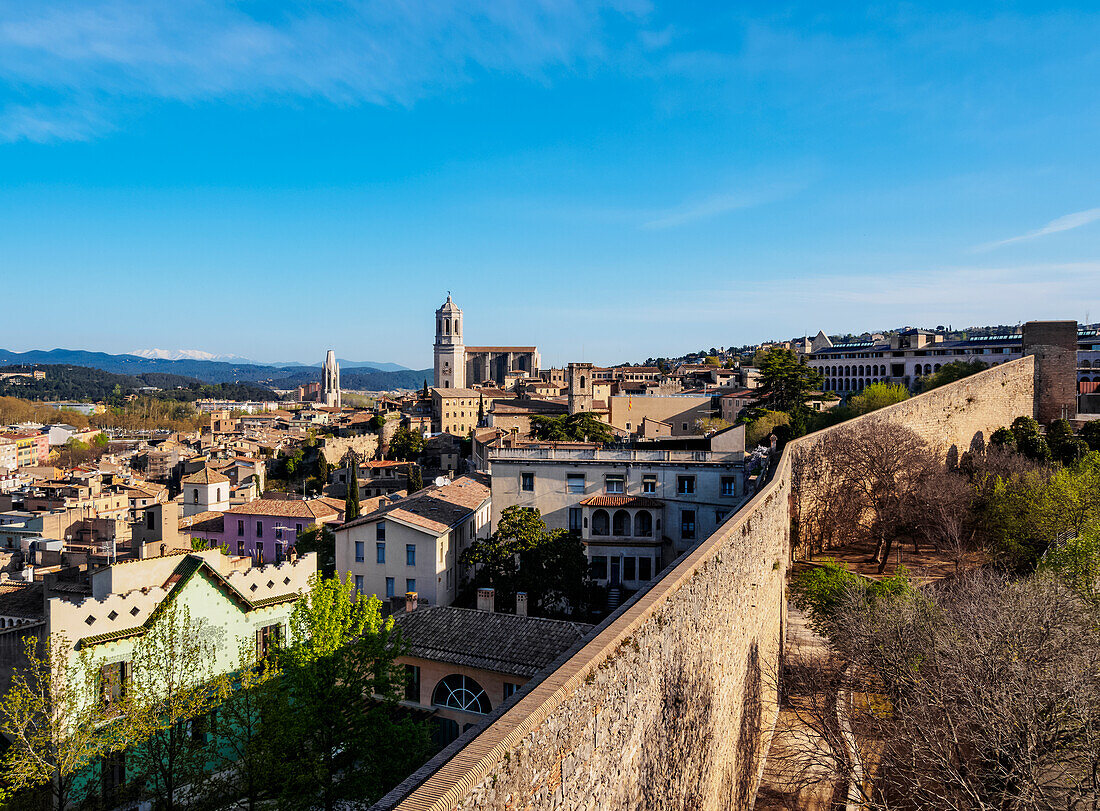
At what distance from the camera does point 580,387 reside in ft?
223

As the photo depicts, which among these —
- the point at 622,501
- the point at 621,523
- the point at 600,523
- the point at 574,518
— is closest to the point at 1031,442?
the point at 622,501

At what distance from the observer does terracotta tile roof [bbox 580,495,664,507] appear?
25.6 metres

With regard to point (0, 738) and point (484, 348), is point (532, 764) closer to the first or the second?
point (0, 738)

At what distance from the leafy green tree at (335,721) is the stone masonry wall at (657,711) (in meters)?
5.00

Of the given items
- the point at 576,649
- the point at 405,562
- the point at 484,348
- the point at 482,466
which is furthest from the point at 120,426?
the point at 576,649

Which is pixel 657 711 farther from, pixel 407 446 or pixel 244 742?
pixel 407 446

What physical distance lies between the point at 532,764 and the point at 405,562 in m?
21.5

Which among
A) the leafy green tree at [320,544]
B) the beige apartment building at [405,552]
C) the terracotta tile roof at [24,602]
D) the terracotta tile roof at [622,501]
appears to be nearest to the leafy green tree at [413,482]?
the leafy green tree at [320,544]

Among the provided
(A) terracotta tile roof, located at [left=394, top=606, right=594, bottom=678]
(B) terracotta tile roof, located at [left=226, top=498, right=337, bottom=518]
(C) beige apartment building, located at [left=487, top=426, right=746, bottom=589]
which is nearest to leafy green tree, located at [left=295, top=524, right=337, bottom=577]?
(B) terracotta tile roof, located at [left=226, top=498, right=337, bottom=518]

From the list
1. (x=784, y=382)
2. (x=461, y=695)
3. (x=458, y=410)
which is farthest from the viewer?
(x=458, y=410)

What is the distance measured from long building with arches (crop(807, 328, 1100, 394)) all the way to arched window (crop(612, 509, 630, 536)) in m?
Result: 37.1

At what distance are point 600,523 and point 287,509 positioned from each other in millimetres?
19119

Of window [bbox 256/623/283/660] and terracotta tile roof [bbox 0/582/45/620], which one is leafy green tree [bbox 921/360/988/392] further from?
terracotta tile roof [bbox 0/582/45/620]

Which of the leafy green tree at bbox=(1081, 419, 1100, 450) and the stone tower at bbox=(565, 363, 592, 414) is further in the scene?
the stone tower at bbox=(565, 363, 592, 414)
